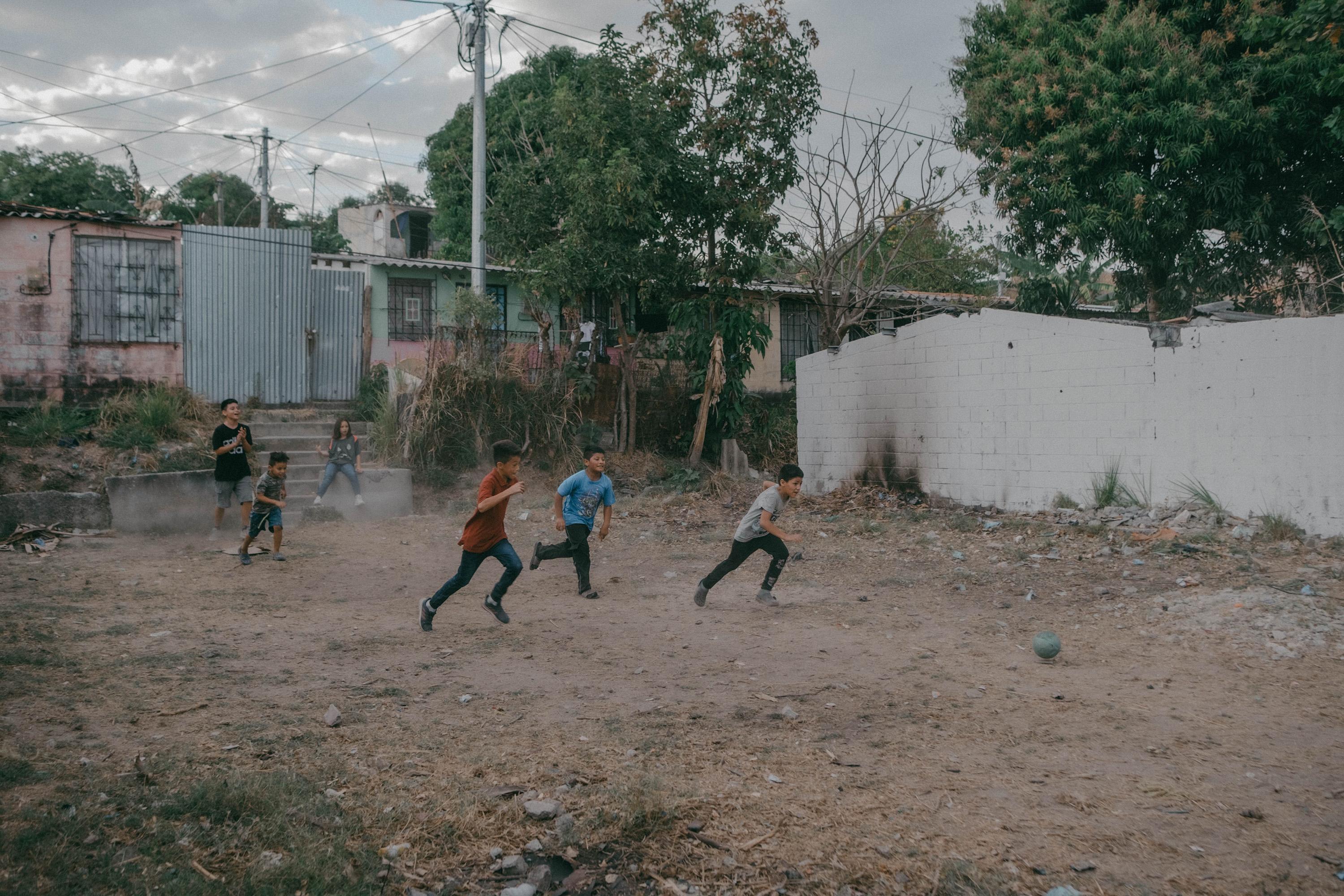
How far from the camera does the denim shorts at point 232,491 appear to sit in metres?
10.4

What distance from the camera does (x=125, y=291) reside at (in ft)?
46.2

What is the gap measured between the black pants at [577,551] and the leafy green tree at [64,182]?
24420mm

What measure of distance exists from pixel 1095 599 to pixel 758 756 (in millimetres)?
4734

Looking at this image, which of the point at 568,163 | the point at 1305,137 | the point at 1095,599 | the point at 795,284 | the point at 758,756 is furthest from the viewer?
the point at 795,284

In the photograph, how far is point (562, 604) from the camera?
7.91 metres

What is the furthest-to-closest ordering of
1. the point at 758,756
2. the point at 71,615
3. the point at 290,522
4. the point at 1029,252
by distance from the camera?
the point at 1029,252, the point at 290,522, the point at 71,615, the point at 758,756

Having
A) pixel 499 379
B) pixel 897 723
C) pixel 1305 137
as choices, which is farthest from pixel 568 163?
pixel 897 723

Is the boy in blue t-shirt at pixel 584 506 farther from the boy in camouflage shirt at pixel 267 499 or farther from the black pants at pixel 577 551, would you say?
the boy in camouflage shirt at pixel 267 499

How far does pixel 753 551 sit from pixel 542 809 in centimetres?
431

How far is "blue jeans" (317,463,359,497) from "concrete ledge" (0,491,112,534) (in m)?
2.50

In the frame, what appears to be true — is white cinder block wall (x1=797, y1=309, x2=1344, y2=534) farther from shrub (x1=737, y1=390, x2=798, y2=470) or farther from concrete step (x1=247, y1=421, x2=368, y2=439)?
concrete step (x1=247, y1=421, x2=368, y2=439)

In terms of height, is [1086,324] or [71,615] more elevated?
[1086,324]

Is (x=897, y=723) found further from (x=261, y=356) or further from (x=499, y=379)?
(x=261, y=356)

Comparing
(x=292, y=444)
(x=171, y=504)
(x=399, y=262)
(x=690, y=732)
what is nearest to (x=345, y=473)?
(x=292, y=444)
